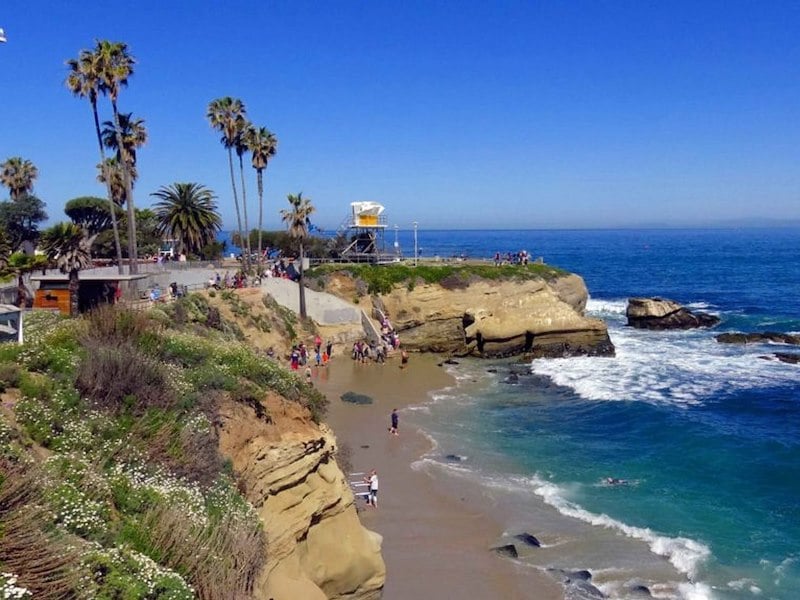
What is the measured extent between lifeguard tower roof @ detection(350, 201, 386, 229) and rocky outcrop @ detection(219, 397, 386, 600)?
3897cm

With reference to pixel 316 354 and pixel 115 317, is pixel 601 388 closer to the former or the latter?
pixel 316 354

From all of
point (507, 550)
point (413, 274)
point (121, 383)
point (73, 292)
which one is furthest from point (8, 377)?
point (413, 274)

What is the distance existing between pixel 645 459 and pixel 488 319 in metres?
19.4

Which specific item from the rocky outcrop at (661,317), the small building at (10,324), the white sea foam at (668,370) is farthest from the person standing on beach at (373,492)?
the rocky outcrop at (661,317)

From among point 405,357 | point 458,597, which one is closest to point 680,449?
point 458,597

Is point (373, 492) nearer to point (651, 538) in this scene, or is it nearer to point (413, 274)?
point (651, 538)

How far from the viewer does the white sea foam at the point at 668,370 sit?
32656 mm

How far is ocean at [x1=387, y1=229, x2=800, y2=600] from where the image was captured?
54.7 feet

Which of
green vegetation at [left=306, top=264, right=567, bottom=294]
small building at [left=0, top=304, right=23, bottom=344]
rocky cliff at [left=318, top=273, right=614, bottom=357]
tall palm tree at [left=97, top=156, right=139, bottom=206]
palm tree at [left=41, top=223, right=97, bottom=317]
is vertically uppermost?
tall palm tree at [left=97, top=156, right=139, bottom=206]

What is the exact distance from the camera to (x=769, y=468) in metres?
22.6

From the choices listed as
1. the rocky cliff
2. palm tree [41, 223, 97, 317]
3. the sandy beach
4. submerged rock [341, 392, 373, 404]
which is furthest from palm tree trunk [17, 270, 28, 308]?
the rocky cliff

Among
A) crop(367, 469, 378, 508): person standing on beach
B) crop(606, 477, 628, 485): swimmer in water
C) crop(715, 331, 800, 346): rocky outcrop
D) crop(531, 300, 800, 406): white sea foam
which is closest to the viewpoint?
crop(367, 469, 378, 508): person standing on beach

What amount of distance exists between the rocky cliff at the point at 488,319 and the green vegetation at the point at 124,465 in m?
27.4

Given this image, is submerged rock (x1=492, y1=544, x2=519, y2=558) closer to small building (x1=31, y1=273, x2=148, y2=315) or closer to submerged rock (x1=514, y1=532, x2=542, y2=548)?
submerged rock (x1=514, y1=532, x2=542, y2=548)
